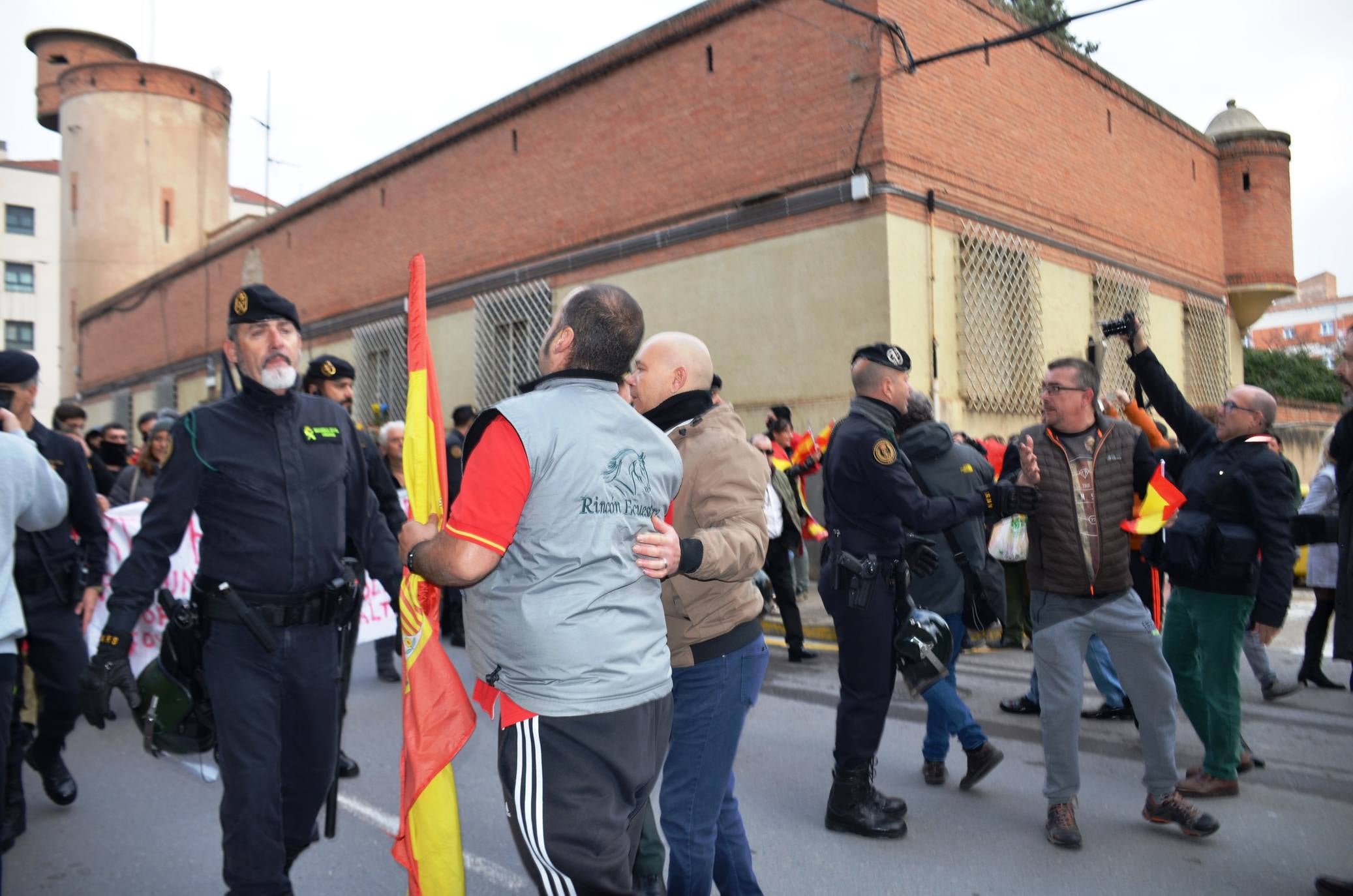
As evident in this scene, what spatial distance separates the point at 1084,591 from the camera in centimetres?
437

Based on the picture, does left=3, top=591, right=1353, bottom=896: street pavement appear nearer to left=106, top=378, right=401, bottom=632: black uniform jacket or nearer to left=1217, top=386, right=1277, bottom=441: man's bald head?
left=106, top=378, right=401, bottom=632: black uniform jacket

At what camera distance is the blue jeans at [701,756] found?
304 cm

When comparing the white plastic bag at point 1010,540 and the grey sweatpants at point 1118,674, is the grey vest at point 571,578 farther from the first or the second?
the white plastic bag at point 1010,540

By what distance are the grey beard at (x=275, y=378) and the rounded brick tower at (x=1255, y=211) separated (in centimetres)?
2210

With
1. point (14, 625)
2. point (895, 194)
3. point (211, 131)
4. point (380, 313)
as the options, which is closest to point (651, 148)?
point (895, 194)

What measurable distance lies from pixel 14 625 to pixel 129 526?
12.4ft

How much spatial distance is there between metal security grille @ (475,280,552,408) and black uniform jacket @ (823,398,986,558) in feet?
41.9

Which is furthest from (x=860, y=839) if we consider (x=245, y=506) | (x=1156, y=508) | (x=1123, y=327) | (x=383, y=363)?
(x=383, y=363)

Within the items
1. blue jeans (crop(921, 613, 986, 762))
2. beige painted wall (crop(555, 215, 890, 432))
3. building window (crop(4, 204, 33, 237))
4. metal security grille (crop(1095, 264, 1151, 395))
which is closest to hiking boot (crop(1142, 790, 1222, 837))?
blue jeans (crop(921, 613, 986, 762))

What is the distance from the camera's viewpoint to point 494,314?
1839 cm

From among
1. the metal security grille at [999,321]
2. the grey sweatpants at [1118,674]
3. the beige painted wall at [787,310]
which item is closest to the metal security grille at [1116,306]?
the metal security grille at [999,321]

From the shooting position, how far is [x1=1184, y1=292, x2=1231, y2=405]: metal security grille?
1925 centimetres

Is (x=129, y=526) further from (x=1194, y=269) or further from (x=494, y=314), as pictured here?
(x=1194, y=269)

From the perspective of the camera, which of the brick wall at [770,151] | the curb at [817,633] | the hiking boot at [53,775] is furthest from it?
the brick wall at [770,151]
